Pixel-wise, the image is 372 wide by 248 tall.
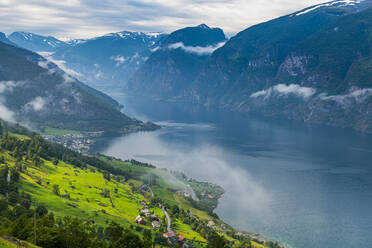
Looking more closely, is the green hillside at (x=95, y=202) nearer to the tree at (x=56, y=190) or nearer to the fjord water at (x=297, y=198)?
the tree at (x=56, y=190)

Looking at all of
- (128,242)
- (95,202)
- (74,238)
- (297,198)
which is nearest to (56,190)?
(95,202)

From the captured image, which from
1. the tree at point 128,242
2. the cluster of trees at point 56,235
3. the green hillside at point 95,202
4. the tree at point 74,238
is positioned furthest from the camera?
the green hillside at point 95,202

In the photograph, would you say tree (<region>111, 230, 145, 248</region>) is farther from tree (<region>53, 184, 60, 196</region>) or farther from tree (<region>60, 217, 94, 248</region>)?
tree (<region>53, 184, 60, 196</region>)

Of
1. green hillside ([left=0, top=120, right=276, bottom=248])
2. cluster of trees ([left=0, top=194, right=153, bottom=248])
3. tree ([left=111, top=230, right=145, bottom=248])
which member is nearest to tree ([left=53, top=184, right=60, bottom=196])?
green hillside ([left=0, top=120, right=276, bottom=248])

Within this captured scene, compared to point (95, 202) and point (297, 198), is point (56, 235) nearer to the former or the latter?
point (95, 202)

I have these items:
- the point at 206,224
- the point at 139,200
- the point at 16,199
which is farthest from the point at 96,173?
the point at 16,199

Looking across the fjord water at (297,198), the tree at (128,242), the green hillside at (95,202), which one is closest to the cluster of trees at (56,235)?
the tree at (128,242)

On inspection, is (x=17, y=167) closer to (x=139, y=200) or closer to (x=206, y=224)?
(x=139, y=200)

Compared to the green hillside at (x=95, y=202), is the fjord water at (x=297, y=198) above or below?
below
